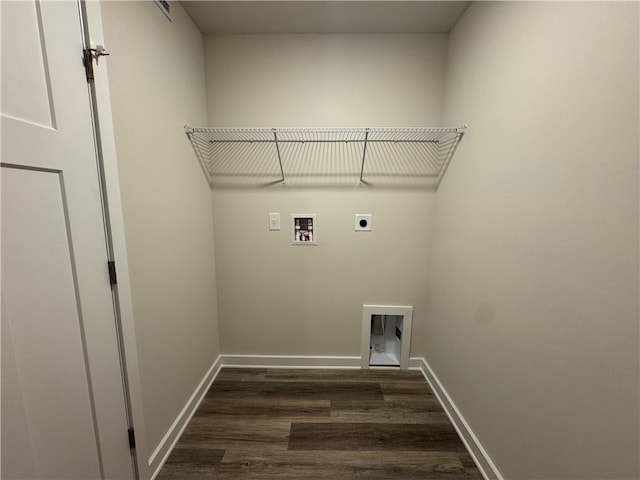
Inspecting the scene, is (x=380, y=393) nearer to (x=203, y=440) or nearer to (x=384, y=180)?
(x=203, y=440)

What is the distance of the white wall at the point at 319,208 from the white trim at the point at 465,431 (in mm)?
297

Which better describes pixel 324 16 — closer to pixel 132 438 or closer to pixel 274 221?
pixel 274 221

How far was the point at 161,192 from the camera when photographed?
4.26ft

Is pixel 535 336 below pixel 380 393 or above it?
above

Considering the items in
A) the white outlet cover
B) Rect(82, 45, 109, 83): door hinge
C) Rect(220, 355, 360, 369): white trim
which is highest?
Rect(82, 45, 109, 83): door hinge

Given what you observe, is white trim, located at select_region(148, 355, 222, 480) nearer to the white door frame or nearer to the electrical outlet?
the white door frame

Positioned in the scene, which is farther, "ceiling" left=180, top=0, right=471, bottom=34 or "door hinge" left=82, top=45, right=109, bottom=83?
"ceiling" left=180, top=0, right=471, bottom=34

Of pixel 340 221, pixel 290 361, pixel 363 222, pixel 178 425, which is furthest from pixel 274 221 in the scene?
pixel 178 425

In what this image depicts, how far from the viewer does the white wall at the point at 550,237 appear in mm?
715

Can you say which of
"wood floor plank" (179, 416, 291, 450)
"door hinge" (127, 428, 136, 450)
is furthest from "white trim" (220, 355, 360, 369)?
"door hinge" (127, 428, 136, 450)

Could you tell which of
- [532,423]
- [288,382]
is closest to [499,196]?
[532,423]

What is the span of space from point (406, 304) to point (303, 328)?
875 millimetres

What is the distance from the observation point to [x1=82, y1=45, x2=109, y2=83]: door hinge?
34.3 inches

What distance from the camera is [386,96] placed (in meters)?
1.77
